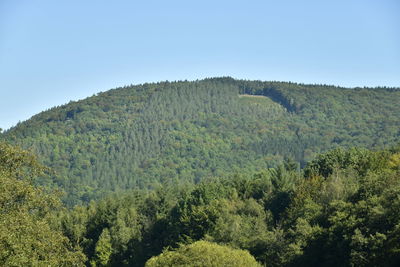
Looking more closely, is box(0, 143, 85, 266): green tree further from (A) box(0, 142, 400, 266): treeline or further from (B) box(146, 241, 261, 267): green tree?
(B) box(146, 241, 261, 267): green tree

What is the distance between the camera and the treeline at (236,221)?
5291 cm

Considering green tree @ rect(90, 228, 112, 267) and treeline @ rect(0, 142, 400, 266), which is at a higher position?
treeline @ rect(0, 142, 400, 266)

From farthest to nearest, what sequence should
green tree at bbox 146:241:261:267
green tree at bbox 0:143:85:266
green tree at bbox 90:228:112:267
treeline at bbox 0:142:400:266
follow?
green tree at bbox 90:228:112:267
green tree at bbox 146:241:261:267
treeline at bbox 0:142:400:266
green tree at bbox 0:143:85:266

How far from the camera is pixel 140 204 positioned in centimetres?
12681

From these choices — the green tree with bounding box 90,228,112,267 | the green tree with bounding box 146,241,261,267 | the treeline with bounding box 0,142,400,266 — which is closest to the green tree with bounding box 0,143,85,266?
the treeline with bounding box 0,142,400,266

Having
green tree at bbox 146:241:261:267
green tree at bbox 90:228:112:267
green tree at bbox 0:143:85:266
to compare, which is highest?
green tree at bbox 0:143:85:266

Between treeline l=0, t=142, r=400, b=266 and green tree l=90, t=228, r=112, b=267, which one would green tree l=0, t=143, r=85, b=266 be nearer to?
treeline l=0, t=142, r=400, b=266

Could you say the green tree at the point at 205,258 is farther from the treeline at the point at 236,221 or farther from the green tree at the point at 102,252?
the green tree at the point at 102,252

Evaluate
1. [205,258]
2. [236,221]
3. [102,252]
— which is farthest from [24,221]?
[102,252]

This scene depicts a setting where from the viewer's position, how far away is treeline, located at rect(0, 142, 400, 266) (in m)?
52.9

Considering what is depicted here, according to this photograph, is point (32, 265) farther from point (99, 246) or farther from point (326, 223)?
point (99, 246)

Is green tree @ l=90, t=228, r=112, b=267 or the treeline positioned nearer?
the treeline

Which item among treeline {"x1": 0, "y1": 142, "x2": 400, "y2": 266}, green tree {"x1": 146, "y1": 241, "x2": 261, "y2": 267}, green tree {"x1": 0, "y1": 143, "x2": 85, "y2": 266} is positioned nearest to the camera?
green tree {"x1": 0, "y1": 143, "x2": 85, "y2": 266}

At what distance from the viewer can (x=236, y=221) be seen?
83.2 meters
